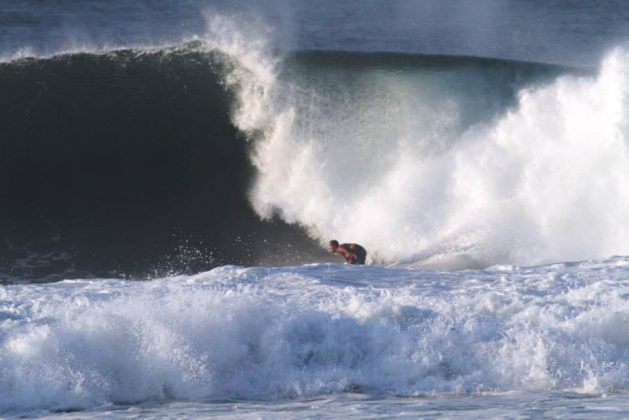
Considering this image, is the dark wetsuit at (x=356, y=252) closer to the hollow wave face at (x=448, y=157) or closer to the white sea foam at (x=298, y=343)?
the hollow wave face at (x=448, y=157)

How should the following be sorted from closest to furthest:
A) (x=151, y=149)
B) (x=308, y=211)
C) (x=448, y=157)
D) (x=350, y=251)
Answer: (x=350, y=251)
(x=308, y=211)
(x=448, y=157)
(x=151, y=149)

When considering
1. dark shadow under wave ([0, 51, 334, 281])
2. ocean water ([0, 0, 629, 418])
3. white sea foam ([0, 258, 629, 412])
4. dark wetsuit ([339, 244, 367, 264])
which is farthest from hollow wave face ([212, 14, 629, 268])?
white sea foam ([0, 258, 629, 412])

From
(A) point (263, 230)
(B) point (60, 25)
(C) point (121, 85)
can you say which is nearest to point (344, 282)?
(A) point (263, 230)

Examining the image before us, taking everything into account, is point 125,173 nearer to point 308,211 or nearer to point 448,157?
point 308,211

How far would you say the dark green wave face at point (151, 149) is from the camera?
17.1 meters

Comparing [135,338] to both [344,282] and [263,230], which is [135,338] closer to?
[344,282]

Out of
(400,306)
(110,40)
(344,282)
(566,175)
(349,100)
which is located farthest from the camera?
(110,40)

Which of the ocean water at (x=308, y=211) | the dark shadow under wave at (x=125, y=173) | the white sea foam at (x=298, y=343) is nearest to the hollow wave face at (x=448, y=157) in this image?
the ocean water at (x=308, y=211)

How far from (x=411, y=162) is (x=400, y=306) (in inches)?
254

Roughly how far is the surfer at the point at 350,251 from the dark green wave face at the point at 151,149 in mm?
1058

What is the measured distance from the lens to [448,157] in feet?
59.2

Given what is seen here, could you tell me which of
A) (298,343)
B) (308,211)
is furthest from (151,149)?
(298,343)

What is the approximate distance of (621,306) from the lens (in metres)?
12.0

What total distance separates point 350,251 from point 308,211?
2.32 meters
